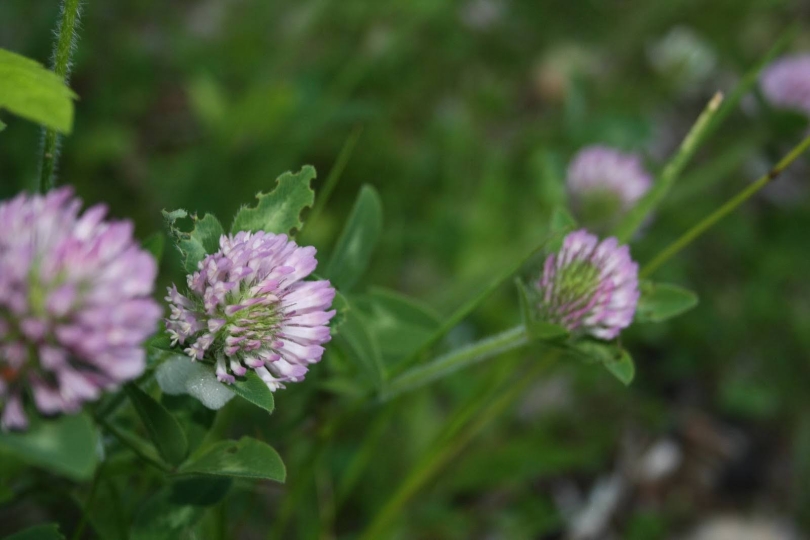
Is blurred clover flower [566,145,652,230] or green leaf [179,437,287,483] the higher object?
green leaf [179,437,287,483]

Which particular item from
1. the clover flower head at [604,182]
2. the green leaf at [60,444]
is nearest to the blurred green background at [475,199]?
the clover flower head at [604,182]

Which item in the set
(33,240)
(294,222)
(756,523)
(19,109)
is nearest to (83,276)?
(33,240)

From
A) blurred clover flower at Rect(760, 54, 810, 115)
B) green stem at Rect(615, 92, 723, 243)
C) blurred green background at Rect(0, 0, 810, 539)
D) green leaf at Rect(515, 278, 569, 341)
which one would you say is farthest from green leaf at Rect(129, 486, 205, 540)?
blurred clover flower at Rect(760, 54, 810, 115)

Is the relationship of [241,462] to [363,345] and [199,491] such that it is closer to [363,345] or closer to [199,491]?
[199,491]

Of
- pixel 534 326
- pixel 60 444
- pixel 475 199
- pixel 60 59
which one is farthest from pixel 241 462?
pixel 475 199

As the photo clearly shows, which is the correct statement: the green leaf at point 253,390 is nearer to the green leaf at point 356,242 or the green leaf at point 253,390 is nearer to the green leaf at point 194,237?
the green leaf at point 194,237

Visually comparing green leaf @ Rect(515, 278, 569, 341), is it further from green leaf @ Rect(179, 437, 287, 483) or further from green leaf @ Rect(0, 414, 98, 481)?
green leaf @ Rect(0, 414, 98, 481)
